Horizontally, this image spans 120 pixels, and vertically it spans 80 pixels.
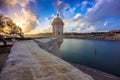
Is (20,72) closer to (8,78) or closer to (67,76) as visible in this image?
(8,78)

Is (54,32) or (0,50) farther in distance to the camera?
(54,32)

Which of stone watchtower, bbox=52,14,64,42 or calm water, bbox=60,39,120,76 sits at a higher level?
stone watchtower, bbox=52,14,64,42

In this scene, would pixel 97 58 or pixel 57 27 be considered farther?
pixel 97 58

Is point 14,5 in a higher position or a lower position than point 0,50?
higher

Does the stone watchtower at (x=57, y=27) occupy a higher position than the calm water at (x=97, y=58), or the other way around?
Result: the stone watchtower at (x=57, y=27)

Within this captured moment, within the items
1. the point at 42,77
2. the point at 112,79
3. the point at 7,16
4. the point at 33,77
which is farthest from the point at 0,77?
the point at 112,79

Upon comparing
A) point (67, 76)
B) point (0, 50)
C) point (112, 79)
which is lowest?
point (112, 79)

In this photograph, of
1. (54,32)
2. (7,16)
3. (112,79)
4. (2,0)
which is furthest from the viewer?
(112,79)

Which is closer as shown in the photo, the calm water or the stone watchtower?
the stone watchtower

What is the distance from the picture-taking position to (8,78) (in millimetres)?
1470

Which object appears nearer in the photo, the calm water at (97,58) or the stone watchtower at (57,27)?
the stone watchtower at (57,27)

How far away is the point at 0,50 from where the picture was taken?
643cm

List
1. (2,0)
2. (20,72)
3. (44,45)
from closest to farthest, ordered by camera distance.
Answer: (20,72), (44,45), (2,0)

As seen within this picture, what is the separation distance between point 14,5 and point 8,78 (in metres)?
12.3
